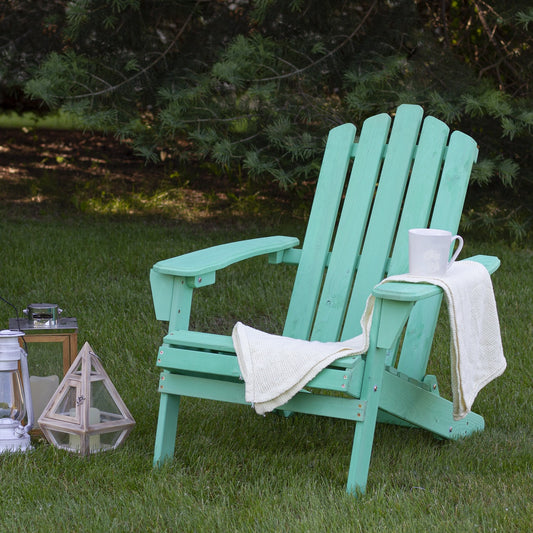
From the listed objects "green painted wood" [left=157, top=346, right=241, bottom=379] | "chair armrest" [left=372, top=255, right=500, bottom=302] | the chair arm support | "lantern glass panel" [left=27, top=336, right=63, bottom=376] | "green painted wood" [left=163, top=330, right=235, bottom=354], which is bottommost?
"lantern glass panel" [left=27, top=336, right=63, bottom=376]

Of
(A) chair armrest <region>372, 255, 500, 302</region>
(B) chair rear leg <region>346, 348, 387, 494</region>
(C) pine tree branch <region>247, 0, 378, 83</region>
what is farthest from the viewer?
(C) pine tree branch <region>247, 0, 378, 83</region>

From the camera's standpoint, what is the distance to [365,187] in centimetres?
277

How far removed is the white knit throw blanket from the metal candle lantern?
25.9 inches

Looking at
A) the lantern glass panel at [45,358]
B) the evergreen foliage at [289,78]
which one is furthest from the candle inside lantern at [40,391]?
the evergreen foliage at [289,78]

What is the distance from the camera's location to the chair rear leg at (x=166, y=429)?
231 cm

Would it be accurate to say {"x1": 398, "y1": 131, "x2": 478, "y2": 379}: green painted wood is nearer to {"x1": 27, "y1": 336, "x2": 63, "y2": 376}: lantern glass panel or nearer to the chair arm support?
the chair arm support

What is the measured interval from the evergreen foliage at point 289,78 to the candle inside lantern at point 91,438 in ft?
8.04

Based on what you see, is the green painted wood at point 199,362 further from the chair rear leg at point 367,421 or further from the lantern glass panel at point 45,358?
the lantern glass panel at point 45,358

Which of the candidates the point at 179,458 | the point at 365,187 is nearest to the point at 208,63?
the point at 365,187

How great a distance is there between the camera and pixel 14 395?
2416 millimetres

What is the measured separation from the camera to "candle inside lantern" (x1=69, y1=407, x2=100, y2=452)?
2.38 metres

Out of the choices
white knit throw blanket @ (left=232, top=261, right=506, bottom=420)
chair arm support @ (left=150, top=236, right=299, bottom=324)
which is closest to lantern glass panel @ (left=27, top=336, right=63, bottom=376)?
chair arm support @ (left=150, top=236, right=299, bottom=324)

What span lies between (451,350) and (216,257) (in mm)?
717

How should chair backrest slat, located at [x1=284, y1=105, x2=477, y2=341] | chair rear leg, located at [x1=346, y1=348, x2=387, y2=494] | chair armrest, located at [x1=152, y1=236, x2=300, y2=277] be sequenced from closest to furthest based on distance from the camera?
chair rear leg, located at [x1=346, y1=348, x2=387, y2=494], chair armrest, located at [x1=152, y1=236, x2=300, y2=277], chair backrest slat, located at [x1=284, y1=105, x2=477, y2=341]
